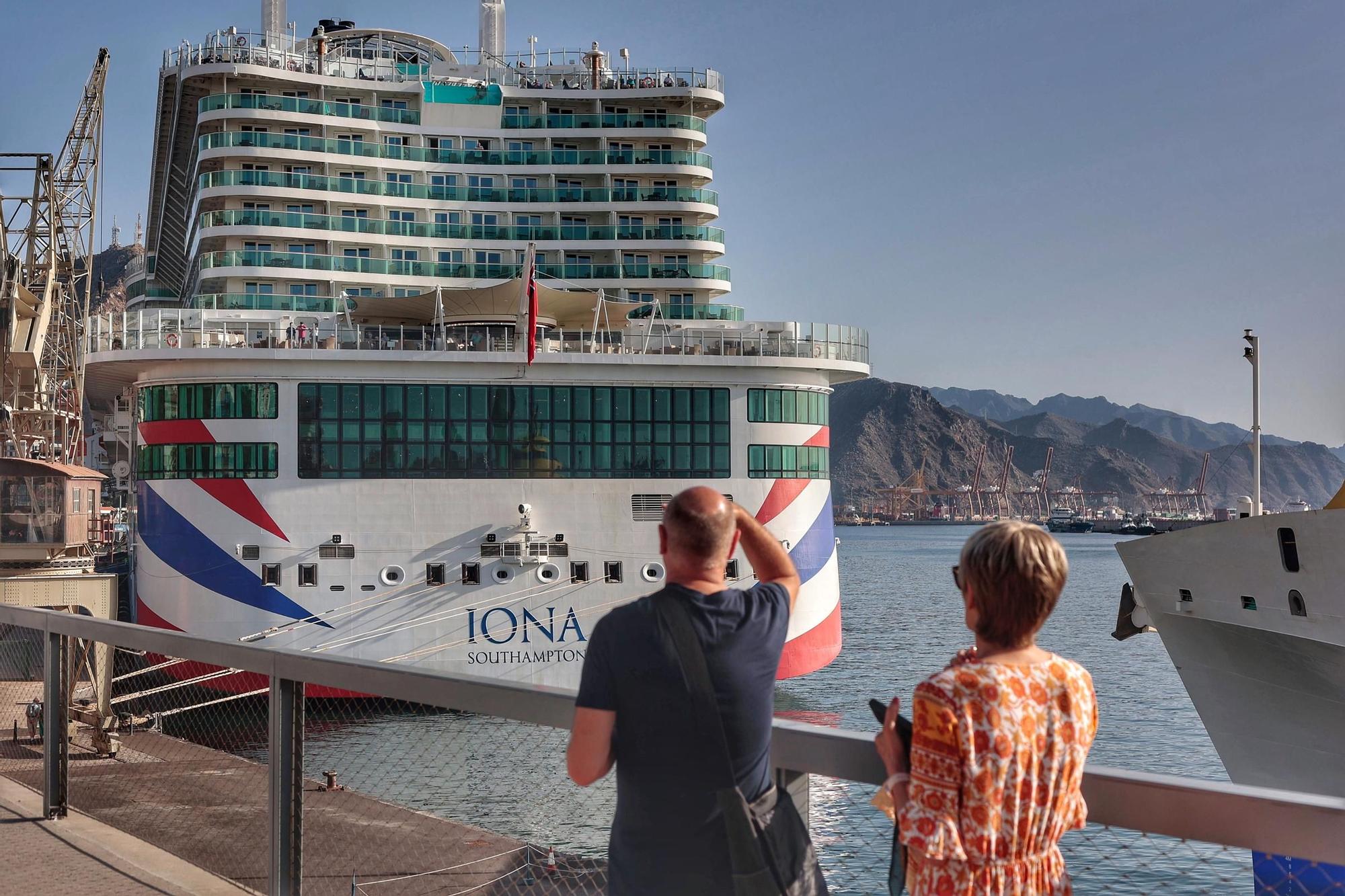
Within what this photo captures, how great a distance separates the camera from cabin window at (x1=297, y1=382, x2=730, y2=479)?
82.4 ft

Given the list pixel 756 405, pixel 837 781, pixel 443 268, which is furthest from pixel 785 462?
pixel 837 781

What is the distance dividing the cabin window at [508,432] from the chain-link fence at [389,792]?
4.93 meters

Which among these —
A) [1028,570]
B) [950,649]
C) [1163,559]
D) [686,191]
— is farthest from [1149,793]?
[950,649]

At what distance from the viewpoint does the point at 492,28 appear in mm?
40594

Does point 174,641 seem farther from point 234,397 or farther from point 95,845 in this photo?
point 234,397

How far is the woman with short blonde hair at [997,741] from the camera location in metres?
2.92

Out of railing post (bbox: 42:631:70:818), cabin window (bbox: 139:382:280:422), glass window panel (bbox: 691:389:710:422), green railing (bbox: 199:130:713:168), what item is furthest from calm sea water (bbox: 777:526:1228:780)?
green railing (bbox: 199:130:713:168)

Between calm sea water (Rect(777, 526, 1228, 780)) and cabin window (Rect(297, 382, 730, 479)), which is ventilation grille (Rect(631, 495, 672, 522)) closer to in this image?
cabin window (Rect(297, 382, 730, 479))

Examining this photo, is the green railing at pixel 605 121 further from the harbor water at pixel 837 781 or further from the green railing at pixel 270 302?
the harbor water at pixel 837 781

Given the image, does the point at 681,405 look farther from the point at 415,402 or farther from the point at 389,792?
the point at 389,792

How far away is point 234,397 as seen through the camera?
25.1 meters

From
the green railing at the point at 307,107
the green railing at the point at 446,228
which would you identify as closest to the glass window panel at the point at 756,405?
the green railing at the point at 446,228

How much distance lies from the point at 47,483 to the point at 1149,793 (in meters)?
28.5

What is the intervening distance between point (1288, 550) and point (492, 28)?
33.1 metres
